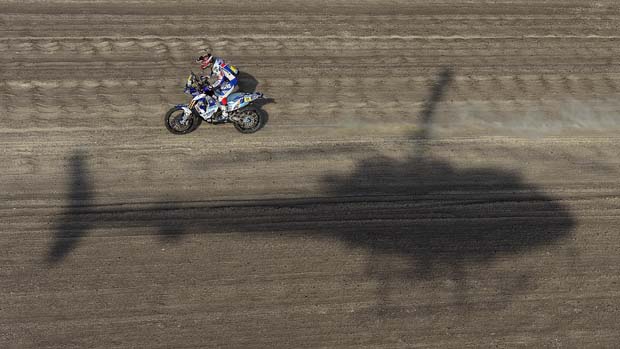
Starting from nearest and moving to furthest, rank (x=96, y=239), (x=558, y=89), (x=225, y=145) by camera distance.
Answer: (x=96, y=239)
(x=225, y=145)
(x=558, y=89)

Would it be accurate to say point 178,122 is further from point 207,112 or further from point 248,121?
point 248,121

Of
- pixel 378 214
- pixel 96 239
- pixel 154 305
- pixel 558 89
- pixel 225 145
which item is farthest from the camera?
pixel 558 89

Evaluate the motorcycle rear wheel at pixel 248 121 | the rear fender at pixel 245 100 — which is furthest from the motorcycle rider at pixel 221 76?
the motorcycle rear wheel at pixel 248 121

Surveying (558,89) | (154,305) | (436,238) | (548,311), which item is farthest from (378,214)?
(558,89)

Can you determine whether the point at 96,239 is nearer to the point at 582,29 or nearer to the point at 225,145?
the point at 225,145

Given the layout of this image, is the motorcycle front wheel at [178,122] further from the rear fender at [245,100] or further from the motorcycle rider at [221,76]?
the rear fender at [245,100]

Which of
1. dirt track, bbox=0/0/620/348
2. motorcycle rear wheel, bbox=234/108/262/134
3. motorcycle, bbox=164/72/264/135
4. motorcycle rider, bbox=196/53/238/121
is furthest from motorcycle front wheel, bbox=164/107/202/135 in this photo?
motorcycle rear wheel, bbox=234/108/262/134

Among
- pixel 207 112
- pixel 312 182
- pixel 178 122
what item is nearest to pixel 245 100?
pixel 207 112
